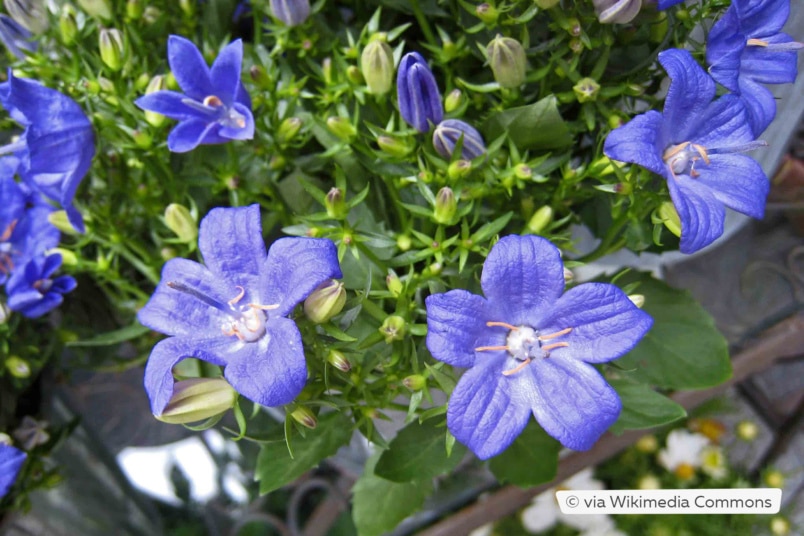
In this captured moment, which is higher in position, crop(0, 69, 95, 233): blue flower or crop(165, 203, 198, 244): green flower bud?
crop(0, 69, 95, 233): blue flower

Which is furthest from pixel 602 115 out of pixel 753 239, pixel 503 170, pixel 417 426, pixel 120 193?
pixel 753 239

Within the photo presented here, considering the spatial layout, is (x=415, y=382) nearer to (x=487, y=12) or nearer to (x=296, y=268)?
(x=296, y=268)

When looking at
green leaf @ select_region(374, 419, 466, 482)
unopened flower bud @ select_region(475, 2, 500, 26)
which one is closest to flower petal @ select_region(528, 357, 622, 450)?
green leaf @ select_region(374, 419, 466, 482)

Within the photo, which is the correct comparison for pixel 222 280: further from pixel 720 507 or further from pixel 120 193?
pixel 720 507

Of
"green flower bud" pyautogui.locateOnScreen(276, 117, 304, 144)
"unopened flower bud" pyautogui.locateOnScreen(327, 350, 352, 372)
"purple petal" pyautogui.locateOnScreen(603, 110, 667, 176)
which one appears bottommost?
"unopened flower bud" pyautogui.locateOnScreen(327, 350, 352, 372)

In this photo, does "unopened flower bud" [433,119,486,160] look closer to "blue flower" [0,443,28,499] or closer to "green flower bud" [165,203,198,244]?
"green flower bud" [165,203,198,244]

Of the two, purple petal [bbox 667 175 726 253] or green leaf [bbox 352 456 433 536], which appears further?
green leaf [bbox 352 456 433 536]

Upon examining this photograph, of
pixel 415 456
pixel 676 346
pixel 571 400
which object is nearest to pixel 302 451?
pixel 415 456
